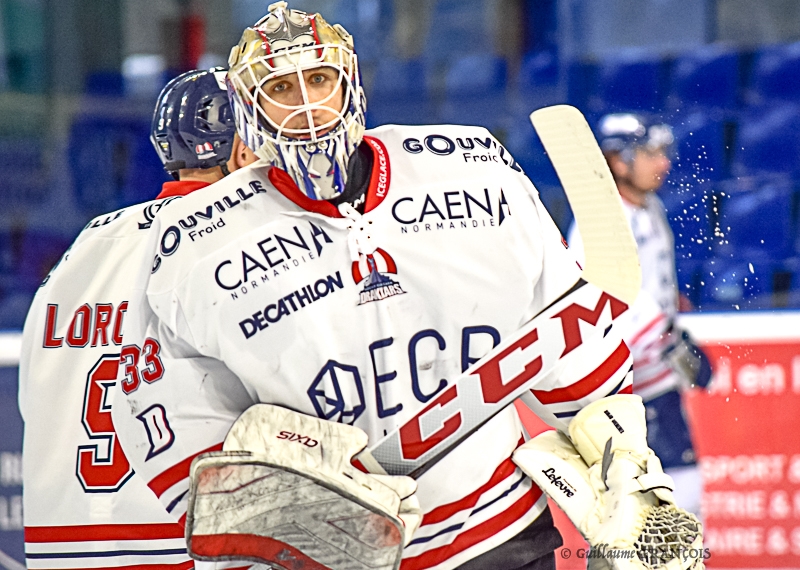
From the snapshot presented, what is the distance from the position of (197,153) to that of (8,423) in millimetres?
1416

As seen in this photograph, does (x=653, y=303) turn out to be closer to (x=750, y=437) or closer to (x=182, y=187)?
(x=750, y=437)

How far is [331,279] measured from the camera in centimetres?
133

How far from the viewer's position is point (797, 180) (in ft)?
10.1

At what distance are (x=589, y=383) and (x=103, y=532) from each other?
3.53 feet

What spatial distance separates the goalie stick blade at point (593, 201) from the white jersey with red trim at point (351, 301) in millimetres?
55

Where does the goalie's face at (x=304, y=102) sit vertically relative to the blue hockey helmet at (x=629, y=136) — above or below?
above

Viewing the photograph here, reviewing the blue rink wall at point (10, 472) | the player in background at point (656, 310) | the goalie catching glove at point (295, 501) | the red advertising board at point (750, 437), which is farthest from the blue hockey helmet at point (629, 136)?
the blue rink wall at point (10, 472)

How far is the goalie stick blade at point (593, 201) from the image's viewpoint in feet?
4.27

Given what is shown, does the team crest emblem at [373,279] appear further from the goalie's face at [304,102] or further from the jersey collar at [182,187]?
the jersey collar at [182,187]

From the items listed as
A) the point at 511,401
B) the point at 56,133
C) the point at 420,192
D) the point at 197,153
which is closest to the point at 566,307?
the point at 511,401

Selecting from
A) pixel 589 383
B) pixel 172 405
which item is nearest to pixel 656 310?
pixel 589 383

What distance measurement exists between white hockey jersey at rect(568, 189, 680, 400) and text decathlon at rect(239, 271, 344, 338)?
1147 millimetres

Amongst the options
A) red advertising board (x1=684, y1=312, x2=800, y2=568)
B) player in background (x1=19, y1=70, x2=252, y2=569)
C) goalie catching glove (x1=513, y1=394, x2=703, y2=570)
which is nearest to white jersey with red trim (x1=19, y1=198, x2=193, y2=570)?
player in background (x1=19, y1=70, x2=252, y2=569)

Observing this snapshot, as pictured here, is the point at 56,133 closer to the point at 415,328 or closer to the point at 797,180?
the point at 415,328
